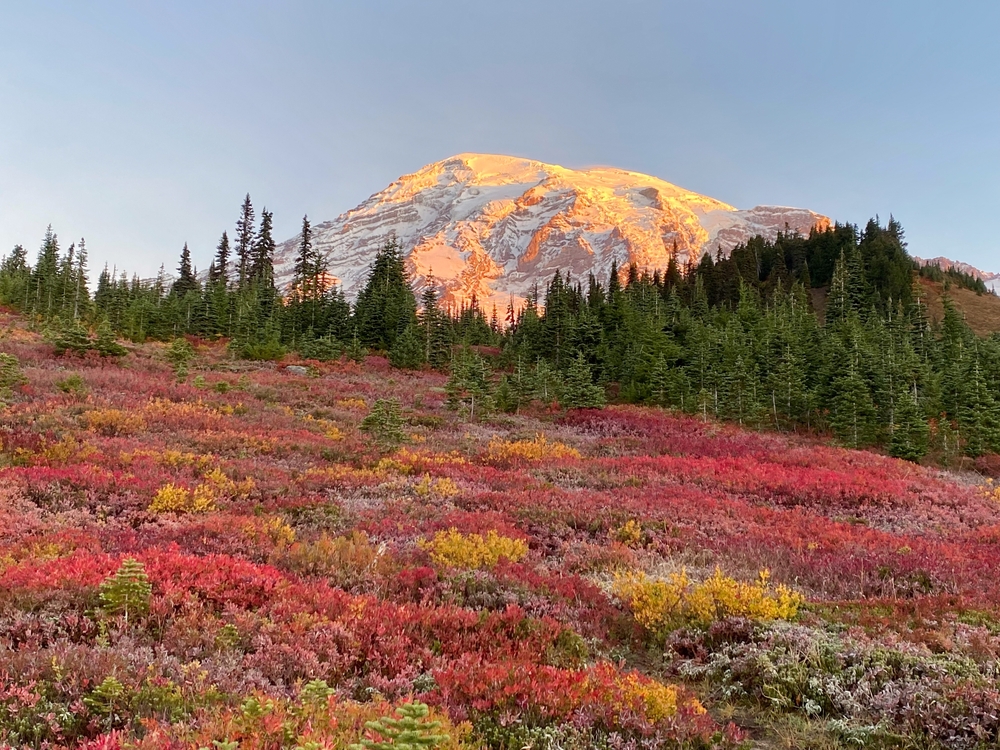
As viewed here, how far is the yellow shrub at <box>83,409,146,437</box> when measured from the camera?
16.8m

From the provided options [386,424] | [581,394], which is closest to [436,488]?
[386,424]

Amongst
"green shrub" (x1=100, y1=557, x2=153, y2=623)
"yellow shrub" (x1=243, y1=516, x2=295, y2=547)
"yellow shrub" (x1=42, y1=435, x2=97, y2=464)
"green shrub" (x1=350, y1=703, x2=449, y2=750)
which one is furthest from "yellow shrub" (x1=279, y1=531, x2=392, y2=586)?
"yellow shrub" (x1=42, y1=435, x2=97, y2=464)

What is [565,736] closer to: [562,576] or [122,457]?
[562,576]

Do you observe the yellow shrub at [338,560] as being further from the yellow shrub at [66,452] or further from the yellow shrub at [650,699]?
the yellow shrub at [66,452]

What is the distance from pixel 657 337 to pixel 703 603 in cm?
4443

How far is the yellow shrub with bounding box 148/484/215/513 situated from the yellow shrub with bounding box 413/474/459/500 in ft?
16.5

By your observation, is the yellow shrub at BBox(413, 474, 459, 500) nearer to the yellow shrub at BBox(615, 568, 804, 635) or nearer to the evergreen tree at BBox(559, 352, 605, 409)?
the yellow shrub at BBox(615, 568, 804, 635)

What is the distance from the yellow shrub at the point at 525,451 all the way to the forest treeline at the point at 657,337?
9.72 meters

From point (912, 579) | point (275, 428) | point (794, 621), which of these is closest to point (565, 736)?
point (794, 621)

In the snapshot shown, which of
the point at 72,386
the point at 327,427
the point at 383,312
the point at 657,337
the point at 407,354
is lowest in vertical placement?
the point at 327,427

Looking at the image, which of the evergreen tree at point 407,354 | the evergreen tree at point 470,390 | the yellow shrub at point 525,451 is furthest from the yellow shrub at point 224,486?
the evergreen tree at point 407,354

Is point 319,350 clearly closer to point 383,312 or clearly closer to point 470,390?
point 383,312

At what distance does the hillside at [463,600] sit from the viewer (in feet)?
15.8

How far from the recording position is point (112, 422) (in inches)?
679
